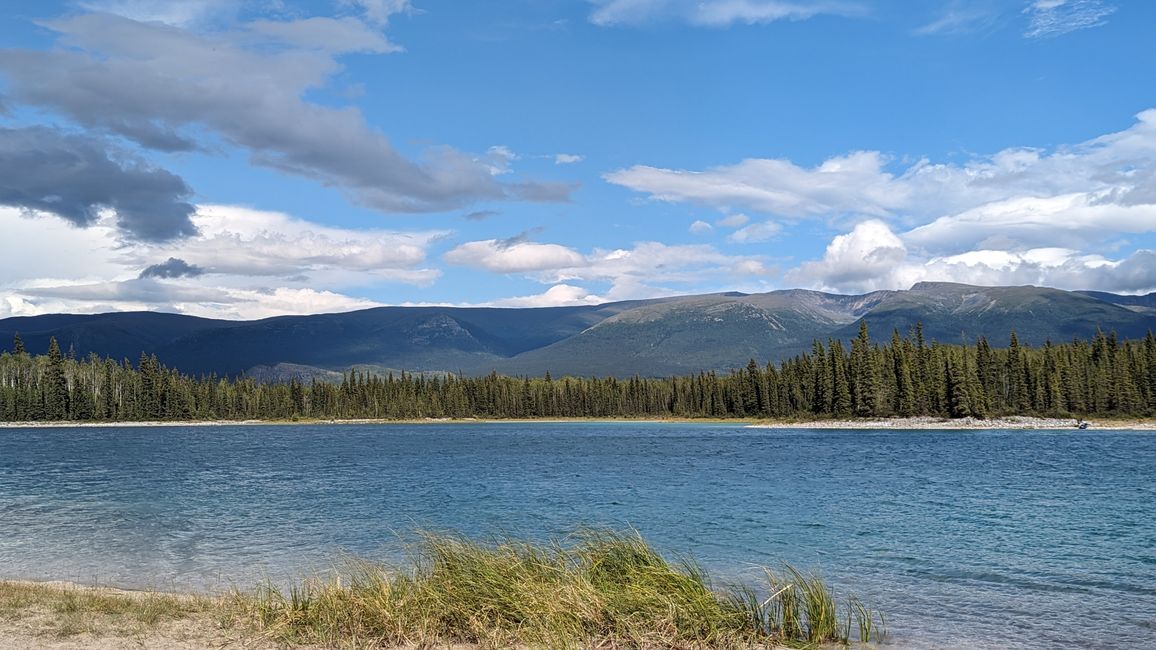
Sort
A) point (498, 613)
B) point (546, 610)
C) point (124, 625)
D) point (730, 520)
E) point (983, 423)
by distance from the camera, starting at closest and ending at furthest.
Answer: point (546, 610) < point (498, 613) < point (124, 625) < point (730, 520) < point (983, 423)

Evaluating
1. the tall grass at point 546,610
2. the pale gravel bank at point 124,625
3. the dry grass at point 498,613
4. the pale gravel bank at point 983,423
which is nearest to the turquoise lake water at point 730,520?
the tall grass at point 546,610

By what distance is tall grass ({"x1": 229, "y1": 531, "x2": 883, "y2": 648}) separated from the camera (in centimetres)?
1575

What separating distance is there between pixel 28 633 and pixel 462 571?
29.3ft

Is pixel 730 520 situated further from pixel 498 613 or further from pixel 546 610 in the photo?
pixel 546 610

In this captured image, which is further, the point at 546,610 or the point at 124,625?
the point at 124,625

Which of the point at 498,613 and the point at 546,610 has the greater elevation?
the point at 546,610

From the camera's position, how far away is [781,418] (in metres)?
188

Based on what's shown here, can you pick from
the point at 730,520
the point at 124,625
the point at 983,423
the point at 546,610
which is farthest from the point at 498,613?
the point at 983,423

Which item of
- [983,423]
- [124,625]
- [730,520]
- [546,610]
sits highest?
[546,610]

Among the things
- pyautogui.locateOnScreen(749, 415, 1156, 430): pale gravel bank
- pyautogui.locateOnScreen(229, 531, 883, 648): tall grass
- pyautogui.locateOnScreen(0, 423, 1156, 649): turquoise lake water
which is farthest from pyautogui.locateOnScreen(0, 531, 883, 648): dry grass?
pyautogui.locateOnScreen(749, 415, 1156, 430): pale gravel bank

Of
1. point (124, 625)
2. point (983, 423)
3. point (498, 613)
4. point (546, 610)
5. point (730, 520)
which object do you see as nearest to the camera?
point (546, 610)

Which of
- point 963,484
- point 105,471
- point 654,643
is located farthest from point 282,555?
point 105,471

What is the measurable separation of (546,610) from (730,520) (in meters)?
23.5

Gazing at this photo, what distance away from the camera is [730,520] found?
37938 mm
